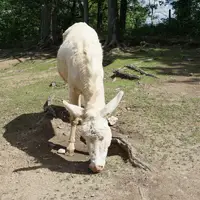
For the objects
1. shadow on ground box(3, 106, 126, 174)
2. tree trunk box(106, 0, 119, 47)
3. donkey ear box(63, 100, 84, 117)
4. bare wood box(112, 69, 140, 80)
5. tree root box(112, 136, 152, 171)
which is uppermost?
tree trunk box(106, 0, 119, 47)

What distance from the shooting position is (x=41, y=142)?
7.07 metres

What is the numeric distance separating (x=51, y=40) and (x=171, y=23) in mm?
6988

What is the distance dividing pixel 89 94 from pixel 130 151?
3.52 feet

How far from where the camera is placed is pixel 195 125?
7324mm

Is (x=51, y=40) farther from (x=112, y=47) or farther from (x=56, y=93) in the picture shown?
(x=56, y=93)

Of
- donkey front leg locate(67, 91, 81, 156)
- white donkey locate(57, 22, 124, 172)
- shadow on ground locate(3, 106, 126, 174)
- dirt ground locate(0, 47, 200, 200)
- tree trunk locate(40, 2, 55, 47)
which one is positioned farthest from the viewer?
tree trunk locate(40, 2, 55, 47)

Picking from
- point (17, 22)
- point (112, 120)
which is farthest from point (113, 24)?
point (17, 22)

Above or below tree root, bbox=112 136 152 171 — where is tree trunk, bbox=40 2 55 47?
above

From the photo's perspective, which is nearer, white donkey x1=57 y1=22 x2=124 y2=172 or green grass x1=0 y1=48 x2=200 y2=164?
white donkey x1=57 y1=22 x2=124 y2=172

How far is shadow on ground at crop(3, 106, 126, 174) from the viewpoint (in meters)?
5.97

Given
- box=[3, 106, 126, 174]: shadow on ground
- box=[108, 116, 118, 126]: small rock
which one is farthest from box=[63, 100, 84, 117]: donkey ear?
box=[108, 116, 118, 126]: small rock

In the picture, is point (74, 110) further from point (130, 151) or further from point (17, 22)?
point (17, 22)

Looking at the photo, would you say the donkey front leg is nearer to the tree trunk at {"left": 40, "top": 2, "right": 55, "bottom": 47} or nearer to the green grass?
the green grass

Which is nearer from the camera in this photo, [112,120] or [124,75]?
[112,120]
